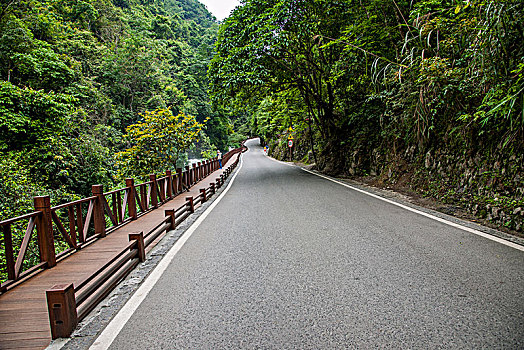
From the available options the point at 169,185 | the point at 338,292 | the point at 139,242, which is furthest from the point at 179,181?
the point at 338,292

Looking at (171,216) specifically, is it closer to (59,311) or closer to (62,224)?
(62,224)

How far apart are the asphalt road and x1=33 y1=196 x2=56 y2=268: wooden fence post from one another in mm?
1922

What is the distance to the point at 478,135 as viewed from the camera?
6.86 m

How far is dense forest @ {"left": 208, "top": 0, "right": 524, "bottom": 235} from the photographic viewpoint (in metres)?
5.34

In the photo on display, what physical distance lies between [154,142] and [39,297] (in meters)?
10.0

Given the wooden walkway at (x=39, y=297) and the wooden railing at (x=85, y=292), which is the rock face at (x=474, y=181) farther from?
the wooden walkway at (x=39, y=297)

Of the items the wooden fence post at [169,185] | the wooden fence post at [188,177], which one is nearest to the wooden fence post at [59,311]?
the wooden fence post at [169,185]

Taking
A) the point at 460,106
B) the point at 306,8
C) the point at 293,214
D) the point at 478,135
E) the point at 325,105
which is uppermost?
the point at 306,8

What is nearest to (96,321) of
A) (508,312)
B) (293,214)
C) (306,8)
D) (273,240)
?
(273,240)

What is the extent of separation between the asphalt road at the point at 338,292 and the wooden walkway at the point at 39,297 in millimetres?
903

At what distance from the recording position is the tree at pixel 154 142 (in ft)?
42.4

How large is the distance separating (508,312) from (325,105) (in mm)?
14733

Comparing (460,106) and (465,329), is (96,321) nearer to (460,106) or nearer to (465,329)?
(465,329)

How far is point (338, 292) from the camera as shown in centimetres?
325
